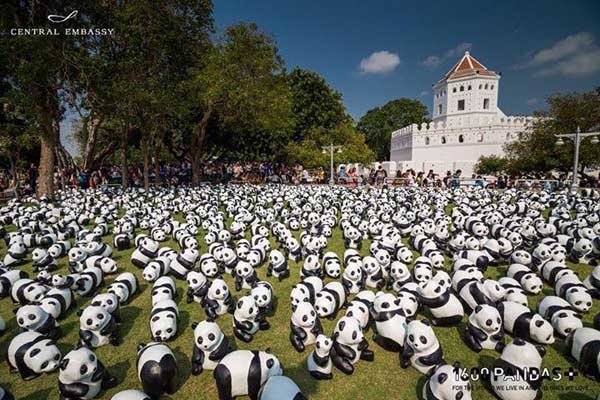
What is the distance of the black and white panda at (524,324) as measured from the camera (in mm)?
4875

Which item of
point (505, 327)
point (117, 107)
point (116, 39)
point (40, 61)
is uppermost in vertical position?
point (116, 39)

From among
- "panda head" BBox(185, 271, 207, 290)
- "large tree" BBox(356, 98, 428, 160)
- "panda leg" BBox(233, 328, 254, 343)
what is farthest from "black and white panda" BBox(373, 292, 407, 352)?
"large tree" BBox(356, 98, 428, 160)

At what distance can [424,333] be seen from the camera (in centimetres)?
438

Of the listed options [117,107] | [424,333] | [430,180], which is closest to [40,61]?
[117,107]

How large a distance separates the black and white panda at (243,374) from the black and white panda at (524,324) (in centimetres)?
379

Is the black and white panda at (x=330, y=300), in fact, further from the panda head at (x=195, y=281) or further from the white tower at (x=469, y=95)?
the white tower at (x=469, y=95)

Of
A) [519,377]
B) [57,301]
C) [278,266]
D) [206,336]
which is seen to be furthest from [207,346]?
[519,377]

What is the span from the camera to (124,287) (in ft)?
21.8

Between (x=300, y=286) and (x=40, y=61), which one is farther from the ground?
(x=40, y=61)

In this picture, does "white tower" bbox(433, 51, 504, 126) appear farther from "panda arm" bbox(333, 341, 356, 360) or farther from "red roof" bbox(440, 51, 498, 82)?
"panda arm" bbox(333, 341, 356, 360)

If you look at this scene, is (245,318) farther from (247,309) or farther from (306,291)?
(306,291)

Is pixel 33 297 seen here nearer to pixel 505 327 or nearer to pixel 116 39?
pixel 505 327

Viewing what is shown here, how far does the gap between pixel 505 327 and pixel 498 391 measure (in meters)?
1.55

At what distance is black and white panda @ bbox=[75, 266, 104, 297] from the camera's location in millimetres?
6980
